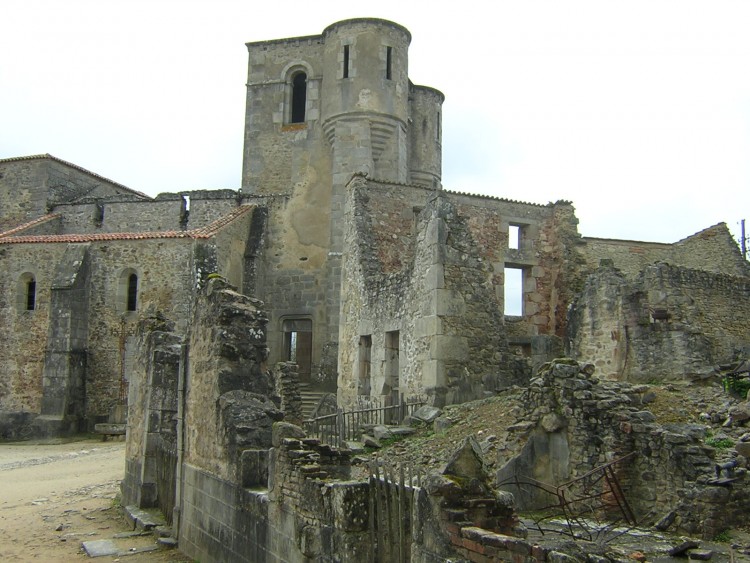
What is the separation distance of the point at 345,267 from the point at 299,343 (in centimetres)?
610

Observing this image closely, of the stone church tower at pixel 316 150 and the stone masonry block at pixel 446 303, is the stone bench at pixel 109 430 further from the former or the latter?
the stone masonry block at pixel 446 303

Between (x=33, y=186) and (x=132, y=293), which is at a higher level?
(x=33, y=186)

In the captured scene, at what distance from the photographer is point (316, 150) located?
27.1 meters

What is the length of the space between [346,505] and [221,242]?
19115 millimetres

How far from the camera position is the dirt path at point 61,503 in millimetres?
10875

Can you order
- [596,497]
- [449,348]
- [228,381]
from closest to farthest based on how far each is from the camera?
[596,497], [228,381], [449,348]

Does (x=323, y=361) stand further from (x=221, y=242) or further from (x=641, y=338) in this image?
(x=641, y=338)

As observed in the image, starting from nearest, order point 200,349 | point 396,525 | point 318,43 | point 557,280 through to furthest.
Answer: point 396,525 < point 200,349 < point 557,280 < point 318,43

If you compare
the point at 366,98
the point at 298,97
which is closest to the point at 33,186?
the point at 298,97

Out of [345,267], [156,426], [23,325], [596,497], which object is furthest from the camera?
[23,325]

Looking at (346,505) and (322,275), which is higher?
(322,275)

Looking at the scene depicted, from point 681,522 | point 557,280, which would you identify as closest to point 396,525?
point 681,522

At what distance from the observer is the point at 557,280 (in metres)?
23.5

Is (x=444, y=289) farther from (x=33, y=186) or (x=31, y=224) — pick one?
(x=33, y=186)
